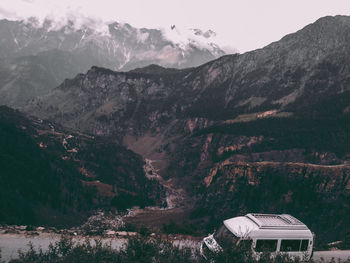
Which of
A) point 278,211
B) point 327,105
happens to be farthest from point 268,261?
point 327,105

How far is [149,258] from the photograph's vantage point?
85.6 feet

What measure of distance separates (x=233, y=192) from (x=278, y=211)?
14.5m

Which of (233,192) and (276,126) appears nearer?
(233,192)

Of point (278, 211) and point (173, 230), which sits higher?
point (173, 230)

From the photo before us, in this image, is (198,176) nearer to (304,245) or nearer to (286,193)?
(286,193)

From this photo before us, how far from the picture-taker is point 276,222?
2755cm

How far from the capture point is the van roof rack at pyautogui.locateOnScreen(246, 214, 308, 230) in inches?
1040

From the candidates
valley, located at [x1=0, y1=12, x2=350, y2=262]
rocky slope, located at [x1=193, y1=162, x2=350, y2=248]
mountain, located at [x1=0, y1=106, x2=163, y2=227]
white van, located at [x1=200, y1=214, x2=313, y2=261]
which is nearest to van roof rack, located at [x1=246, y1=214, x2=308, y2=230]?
white van, located at [x1=200, y1=214, x2=313, y2=261]

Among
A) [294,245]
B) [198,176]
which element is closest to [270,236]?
[294,245]

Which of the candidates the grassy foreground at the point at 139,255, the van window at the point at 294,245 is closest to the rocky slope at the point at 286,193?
the van window at the point at 294,245

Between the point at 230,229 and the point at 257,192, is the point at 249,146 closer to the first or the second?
the point at 257,192

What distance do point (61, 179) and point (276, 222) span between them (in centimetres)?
7886

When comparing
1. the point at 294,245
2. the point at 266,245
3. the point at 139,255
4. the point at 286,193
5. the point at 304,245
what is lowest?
the point at 286,193

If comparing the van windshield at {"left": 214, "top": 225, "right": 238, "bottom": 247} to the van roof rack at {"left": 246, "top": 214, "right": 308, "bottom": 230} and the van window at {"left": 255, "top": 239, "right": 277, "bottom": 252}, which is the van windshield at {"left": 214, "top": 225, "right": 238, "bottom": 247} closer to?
the van window at {"left": 255, "top": 239, "right": 277, "bottom": 252}
